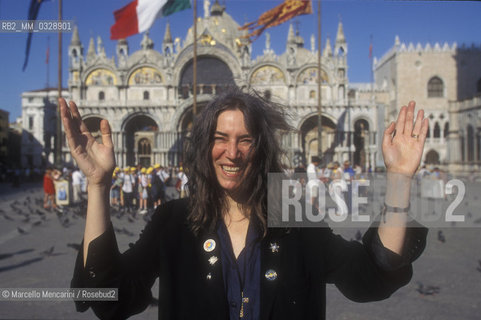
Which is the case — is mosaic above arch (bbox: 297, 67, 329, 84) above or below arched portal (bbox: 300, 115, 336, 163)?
above

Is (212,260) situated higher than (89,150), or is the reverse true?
(89,150)

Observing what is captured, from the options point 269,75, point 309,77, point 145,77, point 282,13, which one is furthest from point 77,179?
point 309,77

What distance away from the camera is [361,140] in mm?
34875

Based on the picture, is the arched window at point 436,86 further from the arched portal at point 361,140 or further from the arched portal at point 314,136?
the arched portal at point 314,136

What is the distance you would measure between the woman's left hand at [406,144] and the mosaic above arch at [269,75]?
106 feet

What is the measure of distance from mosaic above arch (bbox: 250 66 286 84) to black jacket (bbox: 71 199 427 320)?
3237cm

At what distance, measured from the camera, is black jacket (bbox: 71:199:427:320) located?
150 centimetres

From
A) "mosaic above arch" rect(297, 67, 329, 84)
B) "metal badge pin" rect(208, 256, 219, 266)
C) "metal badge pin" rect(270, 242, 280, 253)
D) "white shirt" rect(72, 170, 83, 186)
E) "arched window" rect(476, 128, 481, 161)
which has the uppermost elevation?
"mosaic above arch" rect(297, 67, 329, 84)

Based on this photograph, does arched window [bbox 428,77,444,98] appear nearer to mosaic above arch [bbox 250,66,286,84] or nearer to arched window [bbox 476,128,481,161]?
arched window [bbox 476,128,481,161]

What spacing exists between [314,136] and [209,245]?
33.0 metres

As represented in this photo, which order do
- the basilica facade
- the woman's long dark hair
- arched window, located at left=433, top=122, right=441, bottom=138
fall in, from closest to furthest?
the woman's long dark hair → the basilica facade → arched window, located at left=433, top=122, right=441, bottom=138

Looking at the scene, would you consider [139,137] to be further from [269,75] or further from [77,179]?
[77,179]

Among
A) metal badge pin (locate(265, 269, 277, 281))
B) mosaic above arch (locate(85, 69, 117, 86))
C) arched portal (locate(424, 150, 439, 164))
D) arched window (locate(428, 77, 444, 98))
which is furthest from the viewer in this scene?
arched window (locate(428, 77, 444, 98))

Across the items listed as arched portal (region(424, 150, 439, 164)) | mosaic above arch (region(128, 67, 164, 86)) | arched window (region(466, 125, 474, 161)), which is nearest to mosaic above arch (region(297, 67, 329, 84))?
arched window (region(466, 125, 474, 161))
